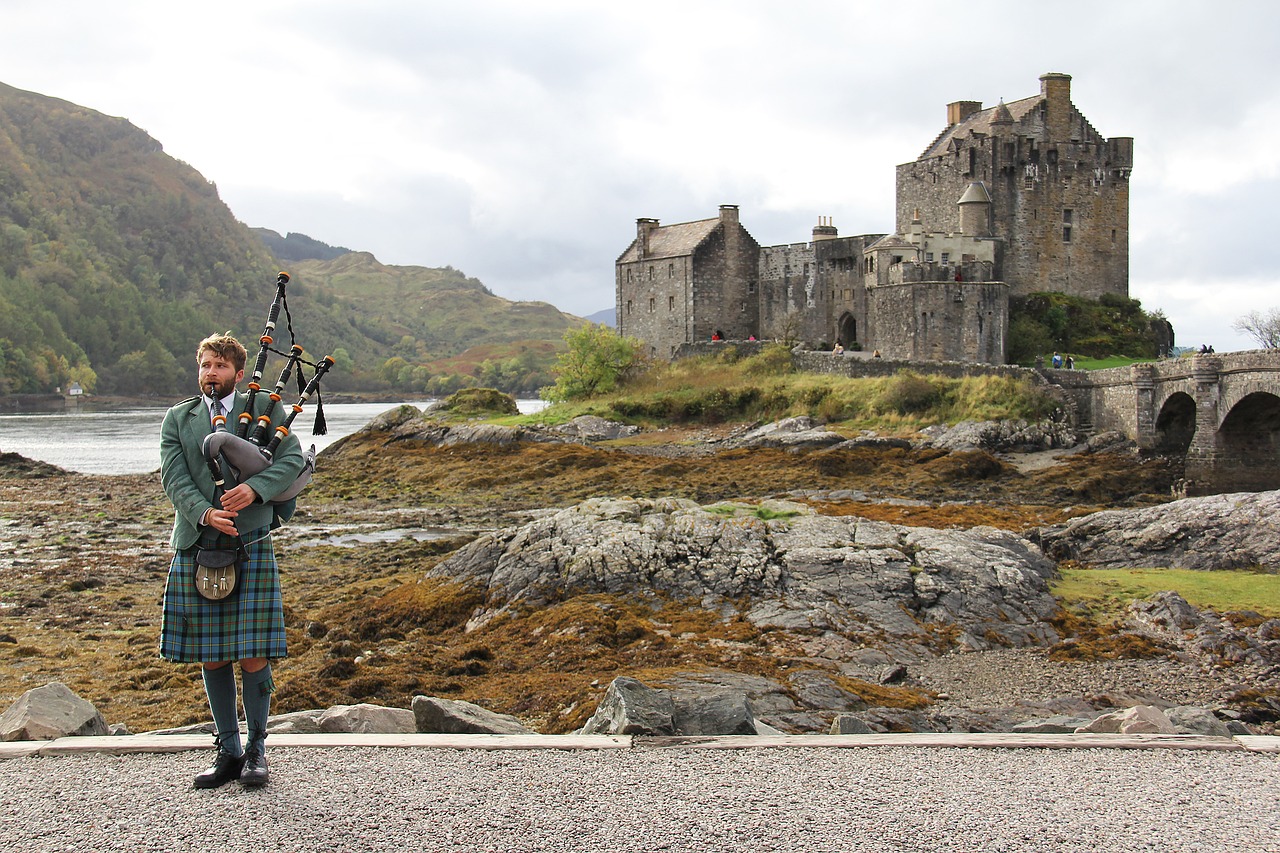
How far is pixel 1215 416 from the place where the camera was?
3372 centimetres

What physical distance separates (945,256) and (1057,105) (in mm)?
9772

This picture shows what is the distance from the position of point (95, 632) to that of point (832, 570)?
1068 cm

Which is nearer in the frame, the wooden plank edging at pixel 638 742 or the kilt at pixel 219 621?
the kilt at pixel 219 621

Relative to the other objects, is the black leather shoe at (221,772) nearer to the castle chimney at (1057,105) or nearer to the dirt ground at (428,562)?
the dirt ground at (428,562)

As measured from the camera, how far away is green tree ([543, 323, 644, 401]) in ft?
186

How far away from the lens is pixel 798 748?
729cm

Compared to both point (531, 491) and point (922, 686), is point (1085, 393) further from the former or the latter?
point (922, 686)

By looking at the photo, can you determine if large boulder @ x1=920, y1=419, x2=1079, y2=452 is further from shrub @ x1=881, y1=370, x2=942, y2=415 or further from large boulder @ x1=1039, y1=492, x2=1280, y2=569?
large boulder @ x1=1039, y1=492, x2=1280, y2=569

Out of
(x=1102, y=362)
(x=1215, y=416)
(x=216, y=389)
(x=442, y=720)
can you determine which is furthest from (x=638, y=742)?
(x=1102, y=362)

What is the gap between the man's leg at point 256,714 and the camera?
6.37m

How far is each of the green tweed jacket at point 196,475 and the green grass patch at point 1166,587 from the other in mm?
13241

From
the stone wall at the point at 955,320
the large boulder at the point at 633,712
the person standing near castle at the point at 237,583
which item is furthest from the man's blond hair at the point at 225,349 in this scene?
the stone wall at the point at 955,320

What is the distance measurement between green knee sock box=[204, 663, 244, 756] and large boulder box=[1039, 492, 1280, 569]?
17.8 metres

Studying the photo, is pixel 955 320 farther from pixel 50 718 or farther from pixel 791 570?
pixel 50 718
